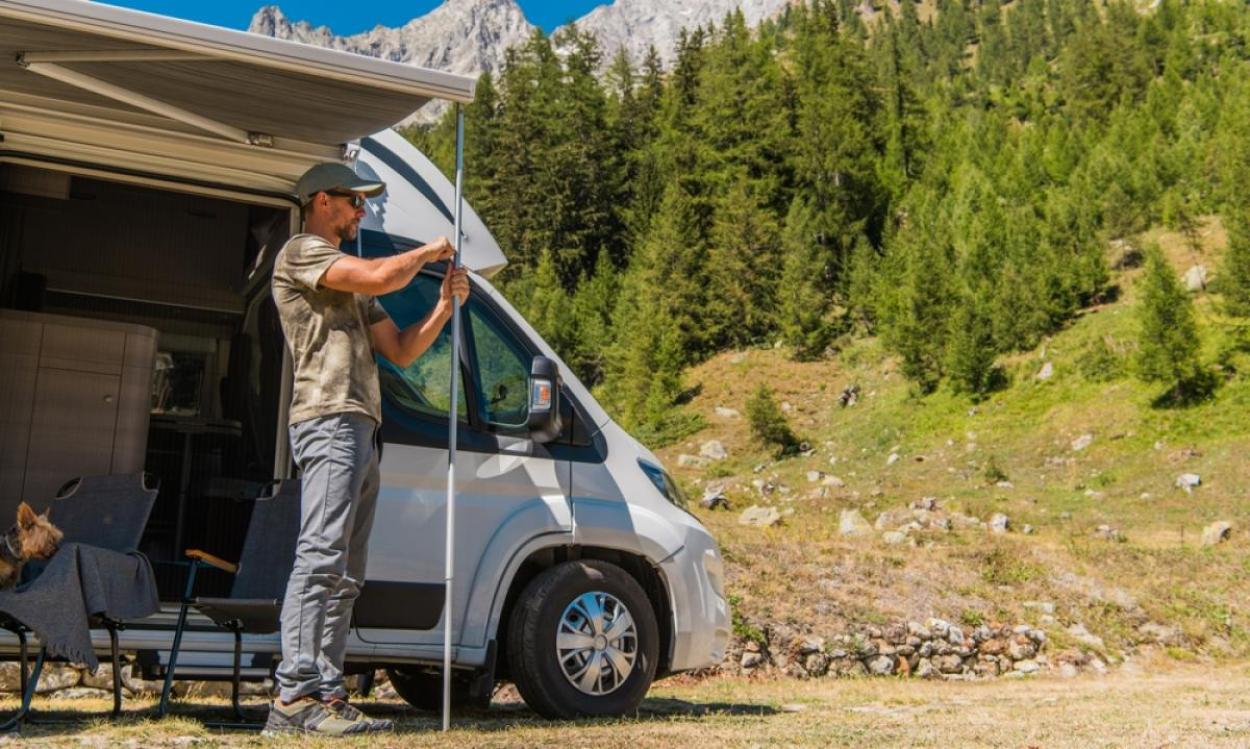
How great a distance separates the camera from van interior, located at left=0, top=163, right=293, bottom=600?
6.50m

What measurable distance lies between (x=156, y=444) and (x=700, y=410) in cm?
3654

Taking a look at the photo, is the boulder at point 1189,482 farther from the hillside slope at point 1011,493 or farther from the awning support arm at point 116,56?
the awning support arm at point 116,56

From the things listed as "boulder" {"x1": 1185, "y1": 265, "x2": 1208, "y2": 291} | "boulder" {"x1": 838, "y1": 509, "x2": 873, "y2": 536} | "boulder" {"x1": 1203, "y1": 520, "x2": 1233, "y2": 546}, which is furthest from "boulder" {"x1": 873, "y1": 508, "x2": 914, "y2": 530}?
"boulder" {"x1": 1185, "y1": 265, "x2": 1208, "y2": 291}

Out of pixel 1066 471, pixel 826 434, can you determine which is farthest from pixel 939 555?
pixel 826 434

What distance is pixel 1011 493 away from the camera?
29.5 meters

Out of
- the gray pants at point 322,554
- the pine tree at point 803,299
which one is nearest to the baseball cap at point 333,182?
the gray pants at point 322,554

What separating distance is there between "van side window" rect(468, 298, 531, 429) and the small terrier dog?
2024 mm

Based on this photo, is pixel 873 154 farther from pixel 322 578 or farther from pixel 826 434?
pixel 322 578

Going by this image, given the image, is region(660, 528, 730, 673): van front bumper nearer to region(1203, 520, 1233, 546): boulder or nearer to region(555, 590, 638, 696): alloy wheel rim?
region(555, 590, 638, 696): alloy wheel rim

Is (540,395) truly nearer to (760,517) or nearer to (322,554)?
(322,554)

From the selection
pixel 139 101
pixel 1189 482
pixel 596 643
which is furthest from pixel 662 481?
pixel 1189 482

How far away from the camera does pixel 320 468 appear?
4352 millimetres

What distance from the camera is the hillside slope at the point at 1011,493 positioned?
12.1 meters

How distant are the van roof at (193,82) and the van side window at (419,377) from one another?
0.84m
